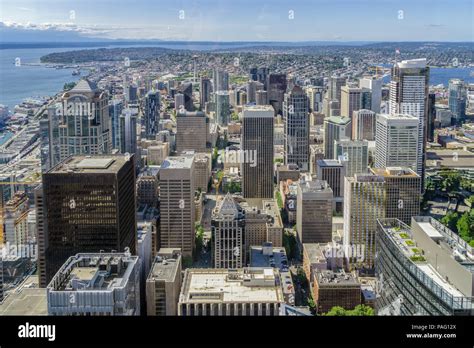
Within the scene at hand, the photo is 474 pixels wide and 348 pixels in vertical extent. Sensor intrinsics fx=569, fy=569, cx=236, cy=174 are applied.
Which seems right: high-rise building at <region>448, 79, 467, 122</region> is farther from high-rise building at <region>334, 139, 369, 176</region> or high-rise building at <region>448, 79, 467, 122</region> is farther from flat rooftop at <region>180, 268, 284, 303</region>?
flat rooftop at <region>180, 268, 284, 303</region>

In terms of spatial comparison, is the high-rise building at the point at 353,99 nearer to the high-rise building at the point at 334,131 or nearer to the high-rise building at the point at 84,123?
the high-rise building at the point at 334,131

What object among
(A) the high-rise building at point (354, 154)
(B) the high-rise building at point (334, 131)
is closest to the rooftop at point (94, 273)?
(A) the high-rise building at point (354, 154)

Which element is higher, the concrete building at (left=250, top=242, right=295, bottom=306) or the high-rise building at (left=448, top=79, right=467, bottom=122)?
the high-rise building at (left=448, top=79, right=467, bottom=122)

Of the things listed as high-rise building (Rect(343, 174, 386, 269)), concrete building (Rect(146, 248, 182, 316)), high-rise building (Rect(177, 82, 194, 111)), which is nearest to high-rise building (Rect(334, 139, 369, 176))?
high-rise building (Rect(343, 174, 386, 269))

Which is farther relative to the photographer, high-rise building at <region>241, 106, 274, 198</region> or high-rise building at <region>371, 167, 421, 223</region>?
high-rise building at <region>241, 106, 274, 198</region>

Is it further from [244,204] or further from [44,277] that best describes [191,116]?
[44,277]
